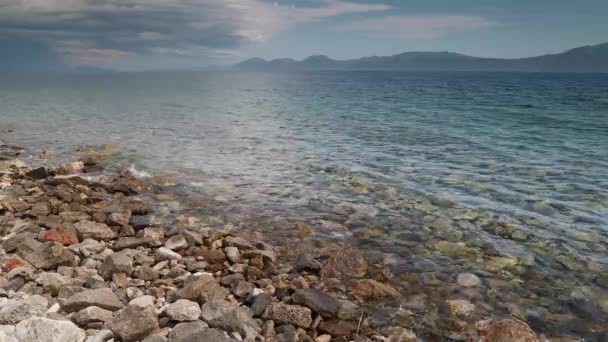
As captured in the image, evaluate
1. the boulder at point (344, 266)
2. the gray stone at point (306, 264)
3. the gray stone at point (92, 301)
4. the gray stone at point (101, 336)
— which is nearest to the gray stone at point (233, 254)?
the gray stone at point (306, 264)

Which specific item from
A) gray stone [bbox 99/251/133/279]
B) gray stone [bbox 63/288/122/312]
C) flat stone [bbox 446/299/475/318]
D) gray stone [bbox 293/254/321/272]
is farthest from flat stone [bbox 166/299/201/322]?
flat stone [bbox 446/299/475/318]

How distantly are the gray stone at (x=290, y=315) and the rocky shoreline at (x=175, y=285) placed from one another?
18 millimetres

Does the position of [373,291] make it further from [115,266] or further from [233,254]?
[115,266]

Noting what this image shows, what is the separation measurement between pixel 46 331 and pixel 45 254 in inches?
153

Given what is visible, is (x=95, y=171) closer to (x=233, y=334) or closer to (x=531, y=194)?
(x=233, y=334)

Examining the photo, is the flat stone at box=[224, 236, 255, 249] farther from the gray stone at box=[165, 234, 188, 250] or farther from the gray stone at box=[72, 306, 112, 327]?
the gray stone at box=[72, 306, 112, 327]

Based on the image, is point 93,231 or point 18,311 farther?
point 93,231

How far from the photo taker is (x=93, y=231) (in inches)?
454

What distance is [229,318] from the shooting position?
721 centimetres

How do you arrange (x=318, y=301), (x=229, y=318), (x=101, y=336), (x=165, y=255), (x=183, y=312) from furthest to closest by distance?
(x=165, y=255), (x=318, y=301), (x=183, y=312), (x=229, y=318), (x=101, y=336)

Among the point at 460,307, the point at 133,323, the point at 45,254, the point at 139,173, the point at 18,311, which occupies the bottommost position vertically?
the point at 139,173

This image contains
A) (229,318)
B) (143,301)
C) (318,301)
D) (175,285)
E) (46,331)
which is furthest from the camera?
(175,285)

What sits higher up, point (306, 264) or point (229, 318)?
point (229, 318)

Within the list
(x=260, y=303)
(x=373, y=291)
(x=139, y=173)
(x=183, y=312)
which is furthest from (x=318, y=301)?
(x=139, y=173)
